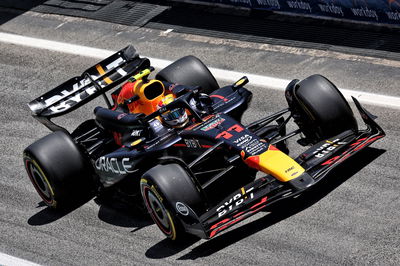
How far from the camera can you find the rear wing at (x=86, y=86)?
1305 centimetres

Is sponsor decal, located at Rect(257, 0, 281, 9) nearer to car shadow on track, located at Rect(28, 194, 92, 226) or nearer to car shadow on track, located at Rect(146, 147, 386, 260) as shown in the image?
car shadow on track, located at Rect(146, 147, 386, 260)

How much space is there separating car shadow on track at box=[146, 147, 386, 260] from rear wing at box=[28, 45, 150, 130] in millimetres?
3156

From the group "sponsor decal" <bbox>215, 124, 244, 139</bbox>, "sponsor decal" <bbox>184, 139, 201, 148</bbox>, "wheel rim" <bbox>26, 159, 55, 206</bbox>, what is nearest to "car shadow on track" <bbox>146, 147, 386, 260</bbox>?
"sponsor decal" <bbox>215, 124, 244, 139</bbox>

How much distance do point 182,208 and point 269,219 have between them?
137 cm

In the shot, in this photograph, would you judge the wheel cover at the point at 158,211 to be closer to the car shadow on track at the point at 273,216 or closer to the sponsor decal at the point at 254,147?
the car shadow on track at the point at 273,216

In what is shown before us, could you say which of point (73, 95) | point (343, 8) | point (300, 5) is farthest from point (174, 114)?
point (300, 5)

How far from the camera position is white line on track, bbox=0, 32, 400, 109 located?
47.0 ft

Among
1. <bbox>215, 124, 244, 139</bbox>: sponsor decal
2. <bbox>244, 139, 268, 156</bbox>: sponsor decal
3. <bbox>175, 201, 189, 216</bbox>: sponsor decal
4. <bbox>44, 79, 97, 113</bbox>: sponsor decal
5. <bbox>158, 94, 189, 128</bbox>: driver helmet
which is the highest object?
<bbox>44, 79, 97, 113</bbox>: sponsor decal

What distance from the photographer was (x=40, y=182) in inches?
492

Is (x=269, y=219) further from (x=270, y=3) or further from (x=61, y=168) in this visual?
(x=270, y=3)

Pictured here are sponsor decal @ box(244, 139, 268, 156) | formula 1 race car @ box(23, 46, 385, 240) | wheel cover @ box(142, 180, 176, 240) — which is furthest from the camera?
sponsor decal @ box(244, 139, 268, 156)

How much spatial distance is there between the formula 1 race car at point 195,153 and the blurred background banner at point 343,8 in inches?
196

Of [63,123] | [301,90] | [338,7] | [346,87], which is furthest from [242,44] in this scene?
[301,90]

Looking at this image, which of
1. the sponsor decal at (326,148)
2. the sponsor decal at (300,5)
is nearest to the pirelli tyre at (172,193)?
the sponsor decal at (326,148)
